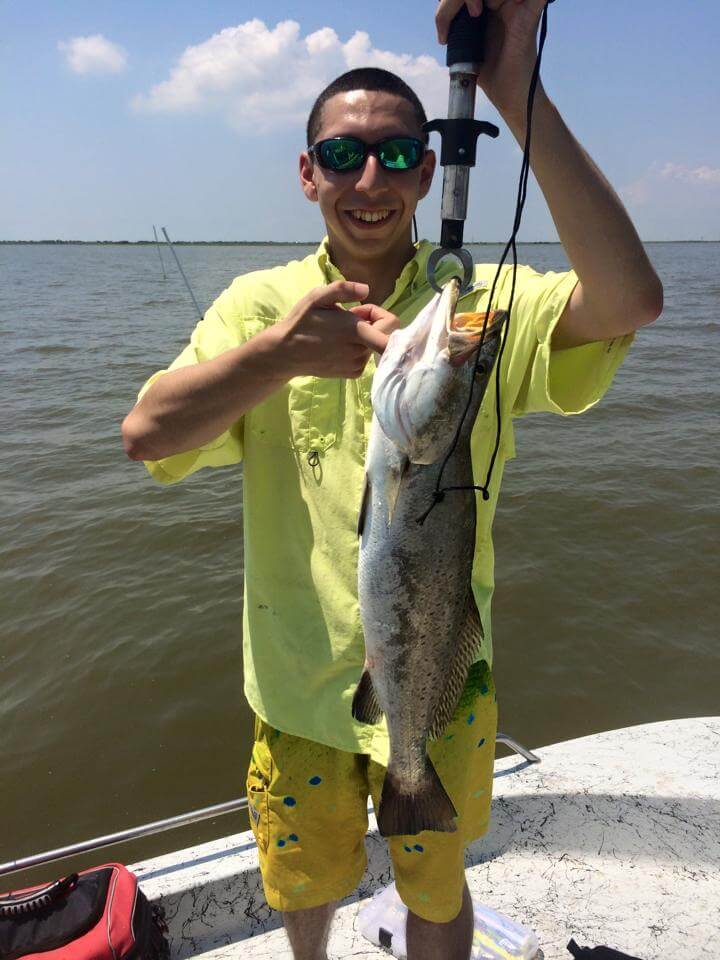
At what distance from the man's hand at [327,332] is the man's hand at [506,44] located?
68 centimetres

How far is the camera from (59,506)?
9375 mm

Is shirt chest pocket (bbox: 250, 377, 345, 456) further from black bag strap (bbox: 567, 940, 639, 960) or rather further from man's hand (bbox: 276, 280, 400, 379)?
black bag strap (bbox: 567, 940, 639, 960)

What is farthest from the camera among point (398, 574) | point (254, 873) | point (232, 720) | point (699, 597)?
point (699, 597)

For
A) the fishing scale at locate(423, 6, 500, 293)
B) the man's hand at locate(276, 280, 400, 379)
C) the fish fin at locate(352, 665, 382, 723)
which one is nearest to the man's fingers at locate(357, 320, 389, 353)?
the man's hand at locate(276, 280, 400, 379)

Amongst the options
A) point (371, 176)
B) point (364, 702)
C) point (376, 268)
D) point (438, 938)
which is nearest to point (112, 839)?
point (438, 938)

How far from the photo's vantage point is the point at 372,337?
6.15ft

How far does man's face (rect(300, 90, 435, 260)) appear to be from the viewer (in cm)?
220

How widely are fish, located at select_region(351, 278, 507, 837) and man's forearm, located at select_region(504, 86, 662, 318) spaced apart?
0.34 m

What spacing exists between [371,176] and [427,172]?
0.34m

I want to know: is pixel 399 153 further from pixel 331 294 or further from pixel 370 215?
pixel 331 294

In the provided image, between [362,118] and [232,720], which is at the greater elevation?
[362,118]

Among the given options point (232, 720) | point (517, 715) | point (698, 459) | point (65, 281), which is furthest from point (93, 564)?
point (65, 281)

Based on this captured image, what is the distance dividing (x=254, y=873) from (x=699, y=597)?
19.5ft

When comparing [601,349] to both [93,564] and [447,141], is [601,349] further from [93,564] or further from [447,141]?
[93,564]
